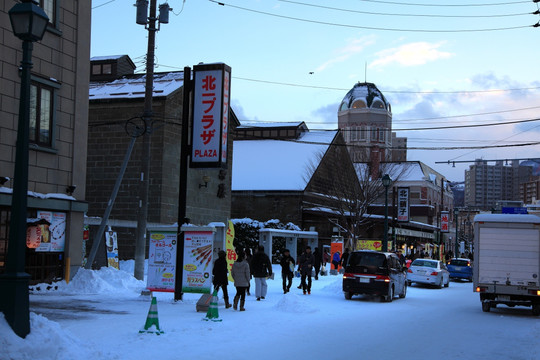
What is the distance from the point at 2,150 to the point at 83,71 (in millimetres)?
4571

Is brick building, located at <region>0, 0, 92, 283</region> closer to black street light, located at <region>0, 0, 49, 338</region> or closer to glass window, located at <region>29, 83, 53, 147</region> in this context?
glass window, located at <region>29, 83, 53, 147</region>

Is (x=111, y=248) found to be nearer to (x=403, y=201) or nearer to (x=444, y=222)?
(x=403, y=201)

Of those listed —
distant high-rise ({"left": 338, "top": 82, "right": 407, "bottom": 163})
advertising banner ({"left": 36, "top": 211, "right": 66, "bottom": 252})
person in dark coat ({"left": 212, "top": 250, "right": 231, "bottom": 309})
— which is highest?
→ distant high-rise ({"left": 338, "top": 82, "right": 407, "bottom": 163})

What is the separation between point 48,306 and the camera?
54.0ft

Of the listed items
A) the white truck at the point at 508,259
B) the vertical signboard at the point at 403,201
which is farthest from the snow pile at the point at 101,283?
the vertical signboard at the point at 403,201

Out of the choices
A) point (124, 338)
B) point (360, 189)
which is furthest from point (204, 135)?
point (360, 189)

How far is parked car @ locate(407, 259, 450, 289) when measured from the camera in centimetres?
3222

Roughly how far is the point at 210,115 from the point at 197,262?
4330mm

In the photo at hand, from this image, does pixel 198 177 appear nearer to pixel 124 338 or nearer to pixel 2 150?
pixel 2 150

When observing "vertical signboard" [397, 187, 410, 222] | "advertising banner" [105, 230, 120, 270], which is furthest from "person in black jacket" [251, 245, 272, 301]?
"vertical signboard" [397, 187, 410, 222]

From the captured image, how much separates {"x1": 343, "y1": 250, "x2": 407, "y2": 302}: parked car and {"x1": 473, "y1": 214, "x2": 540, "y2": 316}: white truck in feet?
11.2

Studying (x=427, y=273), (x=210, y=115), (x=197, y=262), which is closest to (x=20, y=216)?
(x=197, y=262)

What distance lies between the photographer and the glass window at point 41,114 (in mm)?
20219

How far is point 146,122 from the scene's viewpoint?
21.7m
